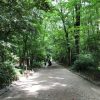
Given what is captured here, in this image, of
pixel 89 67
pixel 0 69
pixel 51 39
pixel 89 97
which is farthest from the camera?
pixel 51 39

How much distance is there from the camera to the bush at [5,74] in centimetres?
1221

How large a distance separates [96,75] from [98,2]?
6.26 meters

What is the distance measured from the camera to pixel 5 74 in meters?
12.8

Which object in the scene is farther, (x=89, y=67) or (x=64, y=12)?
(x=64, y=12)

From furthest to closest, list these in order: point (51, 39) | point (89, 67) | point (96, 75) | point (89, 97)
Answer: point (51, 39) < point (89, 67) < point (96, 75) < point (89, 97)

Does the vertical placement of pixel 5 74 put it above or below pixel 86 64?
below

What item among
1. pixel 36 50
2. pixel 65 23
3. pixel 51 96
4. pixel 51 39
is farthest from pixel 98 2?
pixel 51 39

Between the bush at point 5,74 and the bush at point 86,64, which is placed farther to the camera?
the bush at point 86,64

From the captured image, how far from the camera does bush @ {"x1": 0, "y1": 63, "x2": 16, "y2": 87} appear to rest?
40.1 feet

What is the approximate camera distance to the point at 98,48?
56.1 ft

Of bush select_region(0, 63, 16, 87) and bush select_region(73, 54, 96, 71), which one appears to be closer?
bush select_region(0, 63, 16, 87)

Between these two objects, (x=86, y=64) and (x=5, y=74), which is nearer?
(x=5, y=74)

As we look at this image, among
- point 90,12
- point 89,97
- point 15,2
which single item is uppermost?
point 90,12

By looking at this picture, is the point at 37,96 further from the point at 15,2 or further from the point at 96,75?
the point at 96,75
